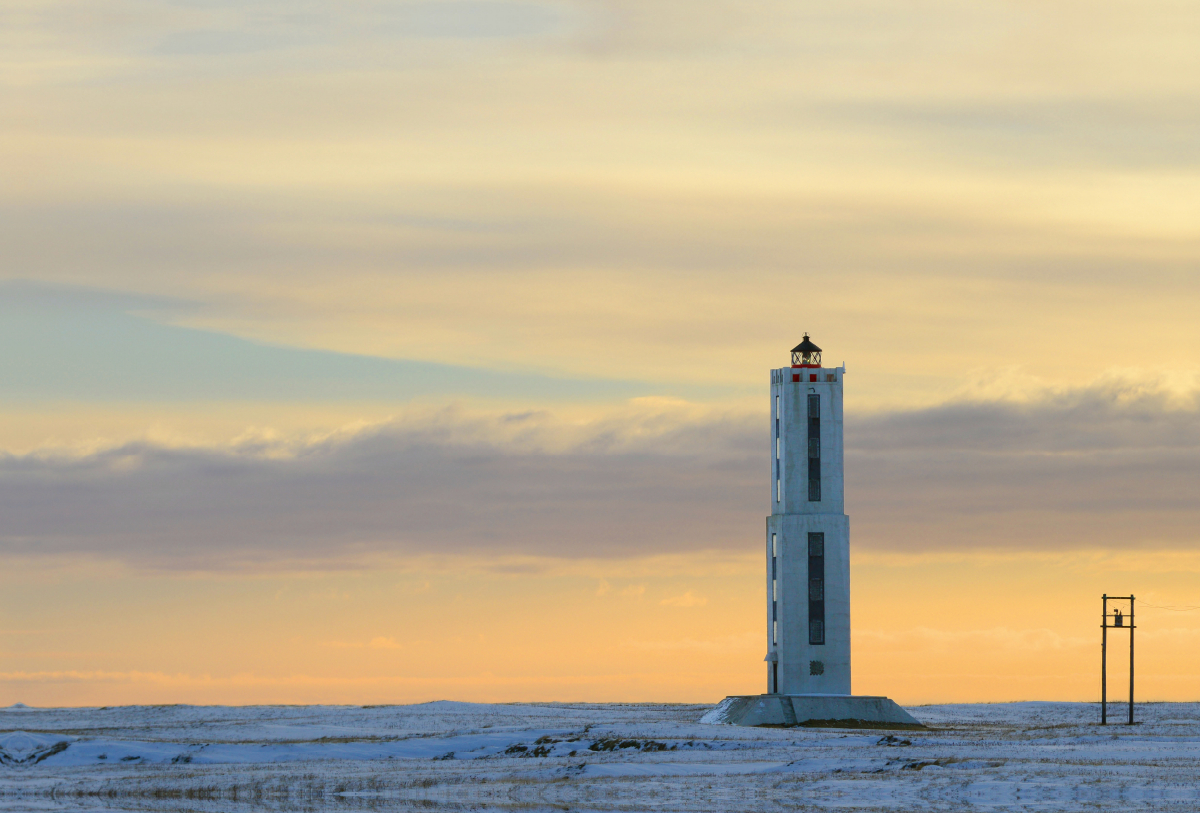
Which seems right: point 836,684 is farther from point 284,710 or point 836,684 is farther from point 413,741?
point 284,710

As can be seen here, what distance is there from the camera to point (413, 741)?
88.8m

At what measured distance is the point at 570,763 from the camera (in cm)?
7825

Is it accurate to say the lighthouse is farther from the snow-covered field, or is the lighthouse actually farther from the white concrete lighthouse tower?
the snow-covered field

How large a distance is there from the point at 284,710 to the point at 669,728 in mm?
37184

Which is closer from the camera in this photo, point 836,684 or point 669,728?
point 669,728

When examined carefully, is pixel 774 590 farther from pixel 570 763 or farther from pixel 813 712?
pixel 570 763

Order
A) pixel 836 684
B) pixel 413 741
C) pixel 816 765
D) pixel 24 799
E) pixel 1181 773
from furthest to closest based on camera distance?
pixel 836 684, pixel 413 741, pixel 816 765, pixel 1181 773, pixel 24 799

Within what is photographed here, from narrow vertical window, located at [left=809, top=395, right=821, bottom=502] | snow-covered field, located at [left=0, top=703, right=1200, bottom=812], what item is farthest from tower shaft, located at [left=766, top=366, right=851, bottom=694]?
snow-covered field, located at [left=0, top=703, right=1200, bottom=812]

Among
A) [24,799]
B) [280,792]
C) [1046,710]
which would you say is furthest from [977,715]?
[24,799]

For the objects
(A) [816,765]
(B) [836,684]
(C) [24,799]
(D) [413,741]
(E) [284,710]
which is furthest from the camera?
(E) [284,710]

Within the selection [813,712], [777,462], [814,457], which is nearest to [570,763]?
[813,712]

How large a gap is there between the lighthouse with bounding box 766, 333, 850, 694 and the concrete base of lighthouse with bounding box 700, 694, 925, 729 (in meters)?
0.98

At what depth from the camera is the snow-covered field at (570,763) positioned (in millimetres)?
62188

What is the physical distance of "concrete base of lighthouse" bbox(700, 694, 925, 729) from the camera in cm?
10031
